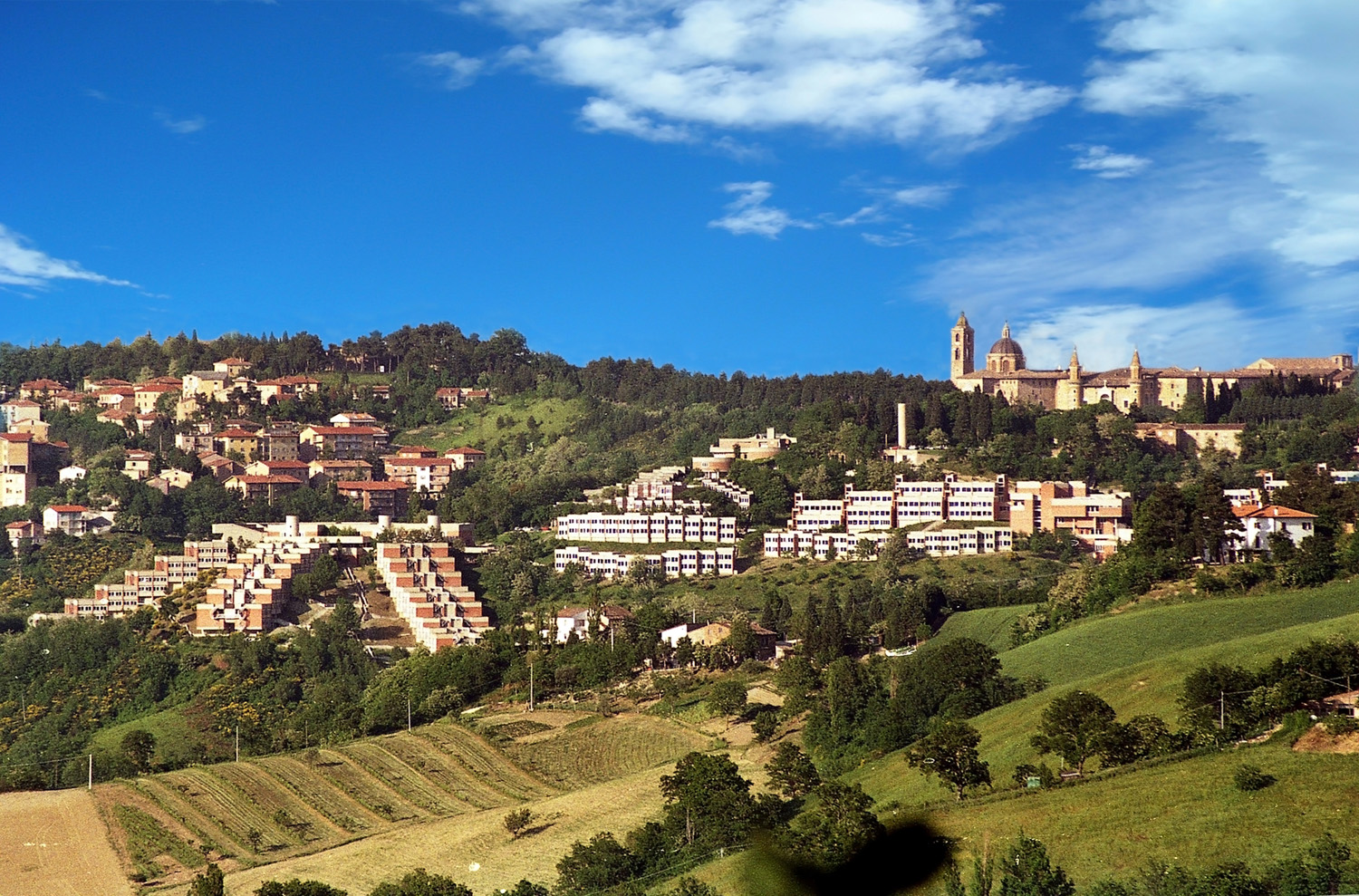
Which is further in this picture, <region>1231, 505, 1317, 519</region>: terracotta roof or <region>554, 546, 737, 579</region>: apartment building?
<region>554, 546, 737, 579</region>: apartment building

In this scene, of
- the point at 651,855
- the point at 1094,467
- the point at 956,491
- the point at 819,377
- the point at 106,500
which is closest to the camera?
the point at 651,855

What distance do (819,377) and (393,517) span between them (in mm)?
21364

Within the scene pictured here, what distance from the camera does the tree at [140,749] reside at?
32.7 meters

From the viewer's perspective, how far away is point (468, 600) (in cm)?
4662

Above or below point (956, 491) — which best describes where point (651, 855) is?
below

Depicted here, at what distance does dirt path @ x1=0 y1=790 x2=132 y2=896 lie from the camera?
950 inches

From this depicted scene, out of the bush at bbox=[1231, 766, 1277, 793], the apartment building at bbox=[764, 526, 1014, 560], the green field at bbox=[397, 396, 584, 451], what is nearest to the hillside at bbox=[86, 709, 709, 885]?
the bush at bbox=[1231, 766, 1277, 793]

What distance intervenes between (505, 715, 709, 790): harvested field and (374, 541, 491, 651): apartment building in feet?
37.4

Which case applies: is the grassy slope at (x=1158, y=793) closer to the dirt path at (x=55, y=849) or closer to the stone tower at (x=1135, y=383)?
the dirt path at (x=55, y=849)

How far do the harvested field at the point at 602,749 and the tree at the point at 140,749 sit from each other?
827 cm

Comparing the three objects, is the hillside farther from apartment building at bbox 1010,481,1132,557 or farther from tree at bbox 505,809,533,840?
apartment building at bbox 1010,481,1132,557

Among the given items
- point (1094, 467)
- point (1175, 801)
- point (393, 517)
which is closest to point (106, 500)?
point (393, 517)

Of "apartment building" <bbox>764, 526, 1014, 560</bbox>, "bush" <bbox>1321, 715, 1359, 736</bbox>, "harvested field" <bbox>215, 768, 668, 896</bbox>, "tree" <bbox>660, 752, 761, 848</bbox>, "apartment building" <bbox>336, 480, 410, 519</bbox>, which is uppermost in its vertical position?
"apartment building" <bbox>336, 480, 410, 519</bbox>

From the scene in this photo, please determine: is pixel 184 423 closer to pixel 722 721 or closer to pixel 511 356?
pixel 511 356
